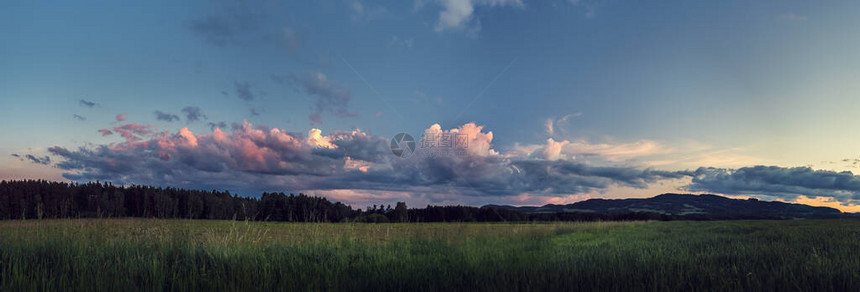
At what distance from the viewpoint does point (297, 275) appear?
5883 millimetres

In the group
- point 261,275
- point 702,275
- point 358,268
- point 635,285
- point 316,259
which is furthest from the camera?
point 316,259

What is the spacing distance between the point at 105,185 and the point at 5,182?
11.1 m

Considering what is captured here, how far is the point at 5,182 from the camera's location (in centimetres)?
5566

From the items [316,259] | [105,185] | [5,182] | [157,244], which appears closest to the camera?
[316,259]

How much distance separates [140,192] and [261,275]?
67.3 m

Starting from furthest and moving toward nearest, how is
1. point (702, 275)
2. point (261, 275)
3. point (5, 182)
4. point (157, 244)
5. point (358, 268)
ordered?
point (5, 182) → point (157, 244) → point (358, 268) → point (261, 275) → point (702, 275)

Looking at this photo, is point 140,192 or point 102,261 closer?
point 102,261

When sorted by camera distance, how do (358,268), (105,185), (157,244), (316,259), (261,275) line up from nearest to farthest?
(261,275)
(358,268)
(316,259)
(157,244)
(105,185)

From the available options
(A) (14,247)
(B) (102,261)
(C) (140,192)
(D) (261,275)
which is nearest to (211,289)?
(D) (261,275)

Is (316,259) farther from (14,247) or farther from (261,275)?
(14,247)

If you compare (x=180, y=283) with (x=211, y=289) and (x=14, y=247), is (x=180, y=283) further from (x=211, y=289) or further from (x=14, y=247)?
(x=14, y=247)

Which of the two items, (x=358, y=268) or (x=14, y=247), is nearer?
(x=358, y=268)

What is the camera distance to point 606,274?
5020mm

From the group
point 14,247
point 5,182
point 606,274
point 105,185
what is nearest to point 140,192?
point 105,185
